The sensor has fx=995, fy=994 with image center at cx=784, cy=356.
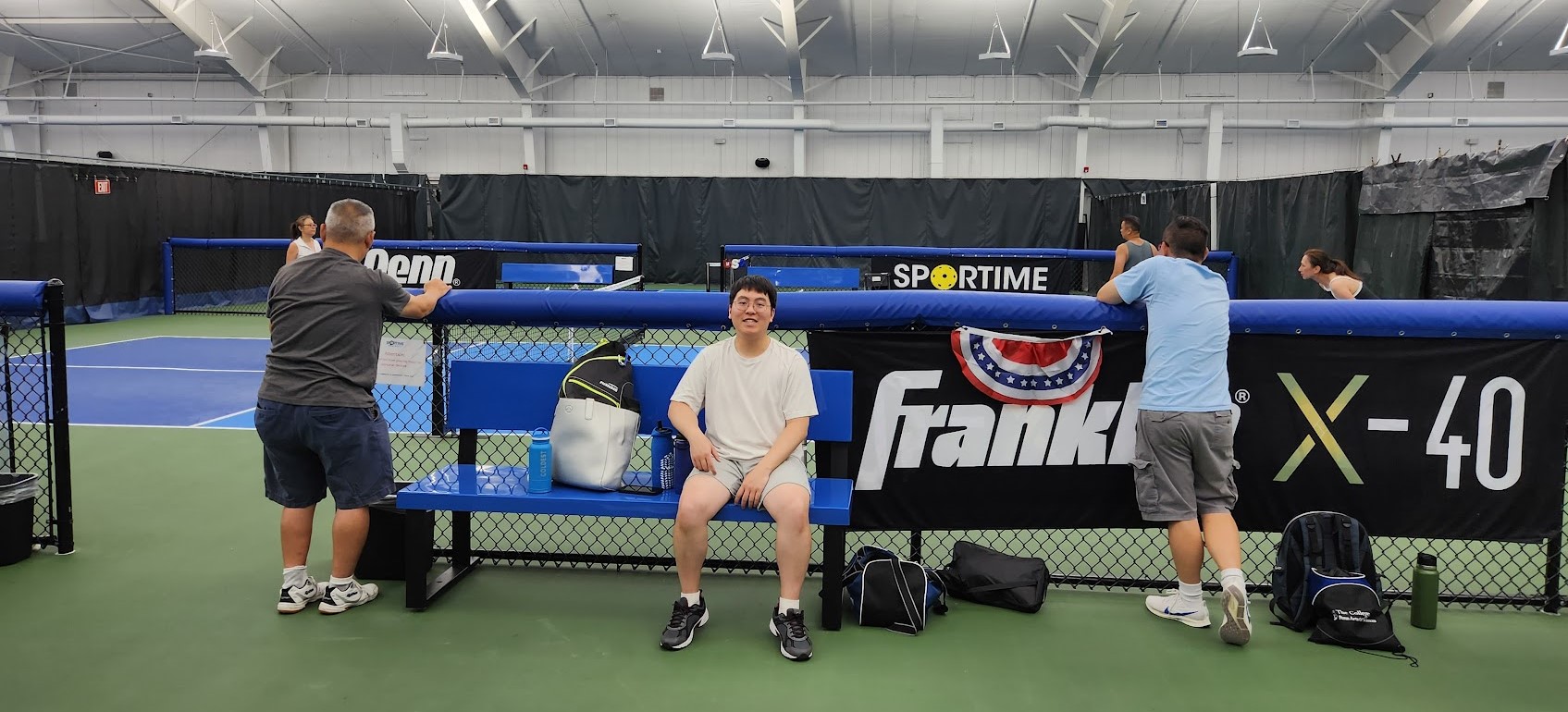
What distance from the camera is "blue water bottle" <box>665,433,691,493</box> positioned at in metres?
3.87

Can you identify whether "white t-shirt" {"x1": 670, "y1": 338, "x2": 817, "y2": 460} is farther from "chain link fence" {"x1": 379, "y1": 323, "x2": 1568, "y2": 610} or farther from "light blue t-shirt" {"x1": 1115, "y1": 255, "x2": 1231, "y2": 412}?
"light blue t-shirt" {"x1": 1115, "y1": 255, "x2": 1231, "y2": 412}

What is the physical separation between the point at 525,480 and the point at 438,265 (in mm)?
10831

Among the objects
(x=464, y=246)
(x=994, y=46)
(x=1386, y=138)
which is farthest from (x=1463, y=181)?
(x=1386, y=138)

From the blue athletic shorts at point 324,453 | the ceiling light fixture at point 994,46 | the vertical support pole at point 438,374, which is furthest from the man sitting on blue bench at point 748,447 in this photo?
the ceiling light fixture at point 994,46

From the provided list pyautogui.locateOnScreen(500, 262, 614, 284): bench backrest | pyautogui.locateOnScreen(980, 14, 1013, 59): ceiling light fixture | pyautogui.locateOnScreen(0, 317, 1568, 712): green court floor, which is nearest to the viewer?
pyautogui.locateOnScreen(0, 317, 1568, 712): green court floor

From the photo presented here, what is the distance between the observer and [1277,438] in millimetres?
3967

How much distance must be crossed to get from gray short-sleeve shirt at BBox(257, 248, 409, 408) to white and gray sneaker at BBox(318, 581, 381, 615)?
29.6 inches

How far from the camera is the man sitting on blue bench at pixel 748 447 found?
11.7ft

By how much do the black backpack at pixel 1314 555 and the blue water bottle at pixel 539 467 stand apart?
112 inches

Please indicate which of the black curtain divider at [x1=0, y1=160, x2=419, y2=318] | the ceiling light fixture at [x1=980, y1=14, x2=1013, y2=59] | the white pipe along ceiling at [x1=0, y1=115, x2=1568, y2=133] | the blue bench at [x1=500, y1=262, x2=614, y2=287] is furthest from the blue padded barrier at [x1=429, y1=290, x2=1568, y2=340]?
the white pipe along ceiling at [x1=0, y1=115, x2=1568, y2=133]

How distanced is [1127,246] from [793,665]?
894 cm

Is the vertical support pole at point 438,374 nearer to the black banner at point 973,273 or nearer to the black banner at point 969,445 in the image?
the black banner at point 969,445

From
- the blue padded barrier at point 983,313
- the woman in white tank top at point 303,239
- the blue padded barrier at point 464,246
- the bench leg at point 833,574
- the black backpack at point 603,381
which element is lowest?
the bench leg at point 833,574

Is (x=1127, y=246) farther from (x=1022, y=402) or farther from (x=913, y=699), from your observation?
(x=913, y=699)
